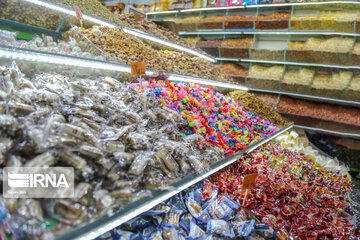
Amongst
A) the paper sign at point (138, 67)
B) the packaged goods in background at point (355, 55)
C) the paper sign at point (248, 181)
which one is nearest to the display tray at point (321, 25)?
the packaged goods in background at point (355, 55)

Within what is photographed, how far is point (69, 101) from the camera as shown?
0.97m

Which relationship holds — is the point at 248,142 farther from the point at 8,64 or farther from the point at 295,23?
A: the point at 295,23

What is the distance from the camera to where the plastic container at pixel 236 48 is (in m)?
4.65

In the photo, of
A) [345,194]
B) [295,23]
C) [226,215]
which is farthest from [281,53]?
[226,215]

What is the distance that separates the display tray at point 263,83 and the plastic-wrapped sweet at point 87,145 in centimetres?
361

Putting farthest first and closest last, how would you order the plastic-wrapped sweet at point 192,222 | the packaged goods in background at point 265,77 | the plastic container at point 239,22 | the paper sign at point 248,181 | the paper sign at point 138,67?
1. the plastic container at point 239,22
2. the packaged goods in background at point 265,77
3. the paper sign at point 138,67
4. the paper sign at point 248,181
5. the plastic-wrapped sweet at point 192,222

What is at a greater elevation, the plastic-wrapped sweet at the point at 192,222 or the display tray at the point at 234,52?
the display tray at the point at 234,52

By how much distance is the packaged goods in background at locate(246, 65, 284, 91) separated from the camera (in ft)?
14.4

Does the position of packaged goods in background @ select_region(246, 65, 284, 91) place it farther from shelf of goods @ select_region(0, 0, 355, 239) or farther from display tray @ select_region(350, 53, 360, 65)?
shelf of goods @ select_region(0, 0, 355, 239)

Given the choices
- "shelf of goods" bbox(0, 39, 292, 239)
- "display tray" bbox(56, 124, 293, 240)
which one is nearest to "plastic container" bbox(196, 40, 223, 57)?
"shelf of goods" bbox(0, 39, 292, 239)

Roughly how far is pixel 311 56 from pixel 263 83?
890 millimetres

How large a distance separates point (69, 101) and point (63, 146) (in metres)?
0.35

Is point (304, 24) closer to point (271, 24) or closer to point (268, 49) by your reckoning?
point (271, 24)

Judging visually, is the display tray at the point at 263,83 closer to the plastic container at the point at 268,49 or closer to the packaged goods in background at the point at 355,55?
the plastic container at the point at 268,49
